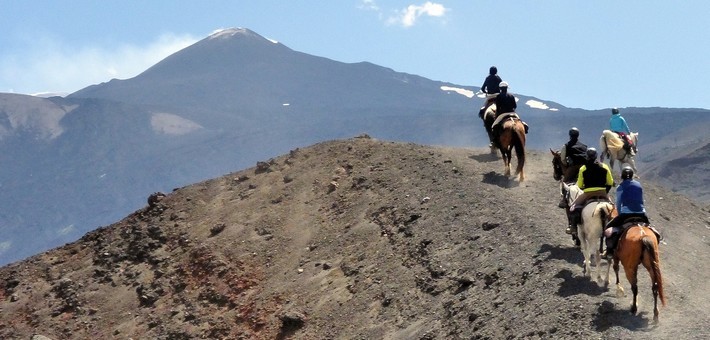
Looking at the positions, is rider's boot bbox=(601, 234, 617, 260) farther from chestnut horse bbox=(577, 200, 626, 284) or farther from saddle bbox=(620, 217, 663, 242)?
chestnut horse bbox=(577, 200, 626, 284)

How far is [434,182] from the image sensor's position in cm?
2795

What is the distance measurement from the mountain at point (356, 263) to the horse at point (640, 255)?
55 centimetres

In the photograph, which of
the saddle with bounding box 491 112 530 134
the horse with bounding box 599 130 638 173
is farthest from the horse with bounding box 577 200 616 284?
the horse with bounding box 599 130 638 173

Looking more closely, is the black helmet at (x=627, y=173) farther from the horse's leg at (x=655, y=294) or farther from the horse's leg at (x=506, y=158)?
the horse's leg at (x=506, y=158)

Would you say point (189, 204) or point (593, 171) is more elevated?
point (593, 171)

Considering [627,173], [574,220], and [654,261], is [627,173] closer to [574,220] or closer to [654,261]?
[654,261]

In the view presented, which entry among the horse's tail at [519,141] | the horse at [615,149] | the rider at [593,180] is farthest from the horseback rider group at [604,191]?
the horse at [615,149]

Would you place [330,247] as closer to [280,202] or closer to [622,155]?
[280,202]

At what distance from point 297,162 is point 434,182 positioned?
23.2 ft

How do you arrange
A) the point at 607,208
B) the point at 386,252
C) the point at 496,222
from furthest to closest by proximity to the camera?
the point at 386,252 < the point at 496,222 < the point at 607,208

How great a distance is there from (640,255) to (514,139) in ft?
34.5

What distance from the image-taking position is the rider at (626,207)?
54.0 ft

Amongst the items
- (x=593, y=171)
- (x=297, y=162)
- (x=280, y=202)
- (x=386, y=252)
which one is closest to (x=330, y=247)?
(x=386, y=252)

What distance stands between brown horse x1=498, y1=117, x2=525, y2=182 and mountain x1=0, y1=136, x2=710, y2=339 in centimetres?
66
